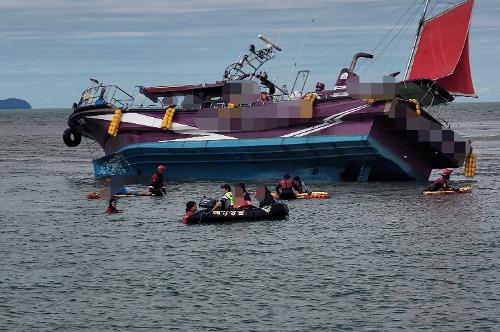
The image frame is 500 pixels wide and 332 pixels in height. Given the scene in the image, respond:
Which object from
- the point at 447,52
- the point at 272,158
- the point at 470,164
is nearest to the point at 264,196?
the point at 272,158

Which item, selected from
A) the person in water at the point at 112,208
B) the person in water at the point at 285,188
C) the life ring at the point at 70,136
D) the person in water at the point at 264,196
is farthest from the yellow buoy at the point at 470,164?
the life ring at the point at 70,136

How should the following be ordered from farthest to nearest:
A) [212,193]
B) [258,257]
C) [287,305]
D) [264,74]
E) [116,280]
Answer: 1. [264,74]
2. [212,193]
3. [258,257]
4. [116,280]
5. [287,305]

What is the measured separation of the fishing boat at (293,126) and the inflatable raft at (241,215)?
37.7 feet

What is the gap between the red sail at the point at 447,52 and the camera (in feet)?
201

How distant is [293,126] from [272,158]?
7.43ft

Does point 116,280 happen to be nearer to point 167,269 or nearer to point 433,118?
point 167,269

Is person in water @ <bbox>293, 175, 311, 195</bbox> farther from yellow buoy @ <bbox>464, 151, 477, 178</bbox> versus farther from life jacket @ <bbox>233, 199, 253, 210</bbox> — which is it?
yellow buoy @ <bbox>464, 151, 477, 178</bbox>

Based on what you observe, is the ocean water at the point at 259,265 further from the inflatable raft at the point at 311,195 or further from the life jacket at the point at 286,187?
the life jacket at the point at 286,187

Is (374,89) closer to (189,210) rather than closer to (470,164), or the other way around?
(470,164)

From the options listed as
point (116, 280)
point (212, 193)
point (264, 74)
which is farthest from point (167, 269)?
point (264, 74)

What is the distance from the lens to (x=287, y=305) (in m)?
28.8

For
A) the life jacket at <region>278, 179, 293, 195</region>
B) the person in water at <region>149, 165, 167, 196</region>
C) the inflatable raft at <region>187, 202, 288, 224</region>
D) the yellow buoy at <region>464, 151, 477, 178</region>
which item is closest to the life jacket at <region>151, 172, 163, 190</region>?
the person in water at <region>149, 165, 167, 196</region>

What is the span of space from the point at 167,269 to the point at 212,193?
18788 mm

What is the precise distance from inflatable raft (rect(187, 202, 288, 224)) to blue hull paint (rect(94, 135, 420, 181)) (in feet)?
37.6
